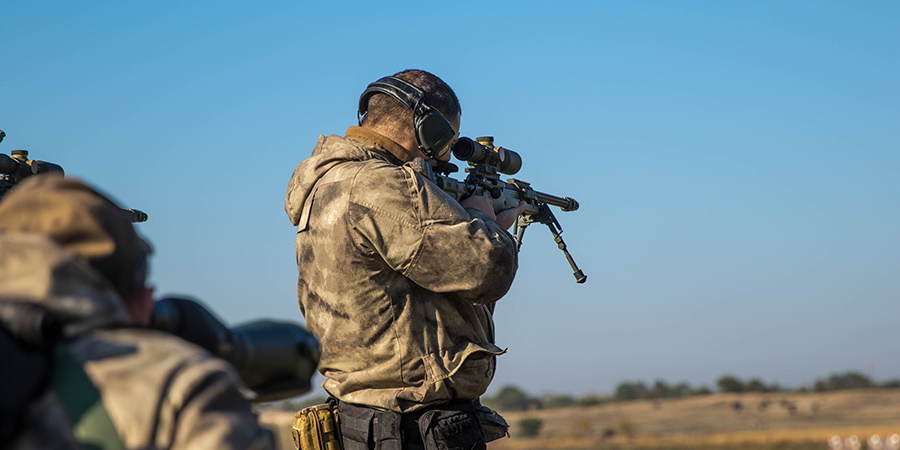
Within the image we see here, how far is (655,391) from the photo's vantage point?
56344 mm

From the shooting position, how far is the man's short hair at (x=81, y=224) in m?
2.16

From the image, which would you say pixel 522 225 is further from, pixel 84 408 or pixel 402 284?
pixel 84 408

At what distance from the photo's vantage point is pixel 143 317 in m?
2.31

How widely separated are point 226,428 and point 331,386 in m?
3.21

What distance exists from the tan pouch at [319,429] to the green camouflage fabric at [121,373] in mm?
3145

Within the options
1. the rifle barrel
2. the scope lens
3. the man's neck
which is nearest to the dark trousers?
the man's neck

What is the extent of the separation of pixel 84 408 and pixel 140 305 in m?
0.34

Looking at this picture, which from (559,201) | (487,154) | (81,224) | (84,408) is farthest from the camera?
(559,201)

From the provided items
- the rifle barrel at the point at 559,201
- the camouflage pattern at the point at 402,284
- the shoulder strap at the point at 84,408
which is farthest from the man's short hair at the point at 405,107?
the shoulder strap at the point at 84,408

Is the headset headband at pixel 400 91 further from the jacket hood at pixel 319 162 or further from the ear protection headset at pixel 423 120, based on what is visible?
the jacket hood at pixel 319 162

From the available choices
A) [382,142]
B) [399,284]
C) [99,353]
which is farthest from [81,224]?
[382,142]

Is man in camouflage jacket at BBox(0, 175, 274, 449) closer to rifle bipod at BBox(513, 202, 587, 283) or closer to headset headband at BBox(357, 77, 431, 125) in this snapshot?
headset headband at BBox(357, 77, 431, 125)

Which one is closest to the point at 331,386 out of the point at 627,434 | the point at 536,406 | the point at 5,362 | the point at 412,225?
the point at 412,225

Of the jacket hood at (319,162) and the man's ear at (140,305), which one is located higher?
the jacket hood at (319,162)
